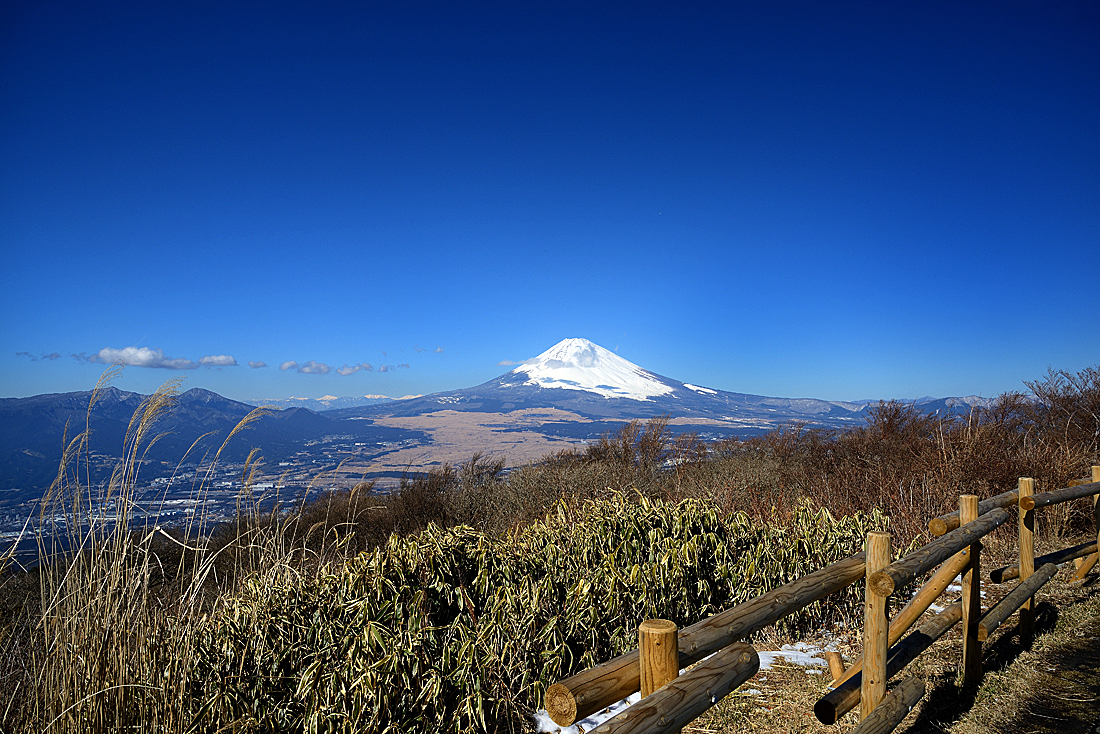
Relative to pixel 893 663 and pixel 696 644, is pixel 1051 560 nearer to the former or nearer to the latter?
pixel 893 663

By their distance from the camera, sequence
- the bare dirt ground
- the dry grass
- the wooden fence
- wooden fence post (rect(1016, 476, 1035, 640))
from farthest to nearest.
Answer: wooden fence post (rect(1016, 476, 1035, 640)) < the bare dirt ground < the dry grass < the wooden fence

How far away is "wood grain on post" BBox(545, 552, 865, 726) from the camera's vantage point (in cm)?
140

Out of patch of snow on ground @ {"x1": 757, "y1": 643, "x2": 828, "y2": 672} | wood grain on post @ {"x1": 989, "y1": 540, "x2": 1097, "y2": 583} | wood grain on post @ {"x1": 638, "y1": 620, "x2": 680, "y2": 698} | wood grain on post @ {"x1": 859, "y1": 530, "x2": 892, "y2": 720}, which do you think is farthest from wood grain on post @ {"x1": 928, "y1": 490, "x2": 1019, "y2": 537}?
wood grain on post @ {"x1": 638, "y1": 620, "x2": 680, "y2": 698}

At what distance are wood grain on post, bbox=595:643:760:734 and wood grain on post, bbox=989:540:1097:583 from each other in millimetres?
3780

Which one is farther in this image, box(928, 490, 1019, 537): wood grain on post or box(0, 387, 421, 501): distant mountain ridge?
box(0, 387, 421, 501): distant mountain ridge

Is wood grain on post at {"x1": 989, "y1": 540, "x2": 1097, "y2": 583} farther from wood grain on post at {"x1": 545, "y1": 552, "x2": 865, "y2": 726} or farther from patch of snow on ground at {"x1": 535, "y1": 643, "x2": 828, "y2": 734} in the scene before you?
wood grain on post at {"x1": 545, "y1": 552, "x2": 865, "y2": 726}

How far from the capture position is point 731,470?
13562 millimetres

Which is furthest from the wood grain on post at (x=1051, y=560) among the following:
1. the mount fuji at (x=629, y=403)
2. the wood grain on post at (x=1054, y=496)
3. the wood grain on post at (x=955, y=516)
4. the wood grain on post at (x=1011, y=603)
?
the mount fuji at (x=629, y=403)

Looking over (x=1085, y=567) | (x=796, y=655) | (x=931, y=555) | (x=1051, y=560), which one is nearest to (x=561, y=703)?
(x=931, y=555)

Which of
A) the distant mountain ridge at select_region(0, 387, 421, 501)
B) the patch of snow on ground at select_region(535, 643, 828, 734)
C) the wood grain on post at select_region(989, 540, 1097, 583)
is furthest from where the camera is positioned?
the distant mountain ridge at select_region(0, 387, 421, 501)

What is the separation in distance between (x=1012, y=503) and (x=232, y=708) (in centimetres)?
532

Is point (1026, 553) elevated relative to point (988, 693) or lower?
elevated

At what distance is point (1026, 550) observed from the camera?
174 inches

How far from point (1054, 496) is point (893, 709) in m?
3.14
